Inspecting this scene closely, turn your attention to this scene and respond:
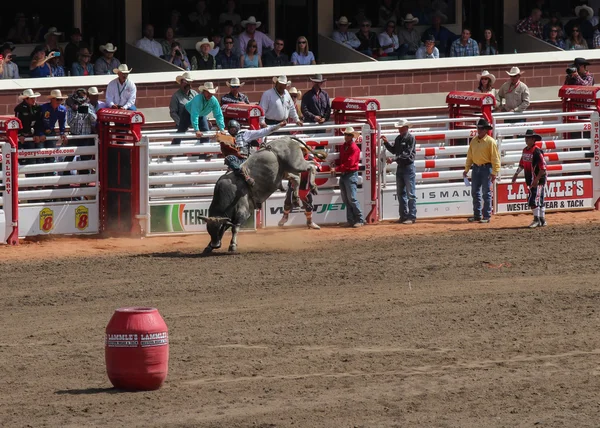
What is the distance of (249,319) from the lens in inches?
516

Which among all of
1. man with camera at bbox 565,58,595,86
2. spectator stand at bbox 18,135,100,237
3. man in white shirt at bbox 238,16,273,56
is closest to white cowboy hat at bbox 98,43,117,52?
man in white shirt at bbox 238,16,273,56

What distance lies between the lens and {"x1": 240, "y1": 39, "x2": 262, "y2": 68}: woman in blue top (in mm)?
25156

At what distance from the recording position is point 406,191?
20.5 meters

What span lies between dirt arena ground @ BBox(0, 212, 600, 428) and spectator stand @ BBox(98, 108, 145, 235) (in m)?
0.45

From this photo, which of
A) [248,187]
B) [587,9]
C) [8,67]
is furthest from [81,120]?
[587,9]

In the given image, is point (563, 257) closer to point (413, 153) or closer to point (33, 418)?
point (413, 153)

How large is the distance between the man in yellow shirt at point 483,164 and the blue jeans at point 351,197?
1837 mm

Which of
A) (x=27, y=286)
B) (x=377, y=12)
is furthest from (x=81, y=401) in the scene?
(x=377, y=12)

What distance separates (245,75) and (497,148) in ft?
19.2

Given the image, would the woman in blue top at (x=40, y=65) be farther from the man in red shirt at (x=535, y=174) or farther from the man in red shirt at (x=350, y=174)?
the man in red shirt at (x=535, y=174)

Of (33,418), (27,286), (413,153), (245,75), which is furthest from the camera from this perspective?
(245,75)

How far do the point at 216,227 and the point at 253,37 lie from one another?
9.46m

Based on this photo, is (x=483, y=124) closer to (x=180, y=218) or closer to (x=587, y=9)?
(x=180, y=218)

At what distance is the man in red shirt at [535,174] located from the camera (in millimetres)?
19344
